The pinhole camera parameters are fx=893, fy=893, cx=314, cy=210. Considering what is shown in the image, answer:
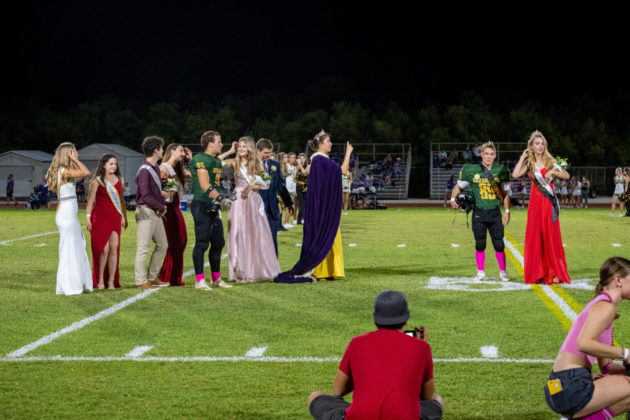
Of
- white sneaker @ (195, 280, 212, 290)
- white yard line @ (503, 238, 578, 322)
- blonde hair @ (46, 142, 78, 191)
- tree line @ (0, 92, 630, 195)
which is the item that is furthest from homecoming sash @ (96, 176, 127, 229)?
tree line @ (0, 92, 630, 195)

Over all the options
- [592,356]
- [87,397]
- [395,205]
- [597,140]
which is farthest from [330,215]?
[597,140]

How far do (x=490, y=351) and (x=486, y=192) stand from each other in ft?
16.7

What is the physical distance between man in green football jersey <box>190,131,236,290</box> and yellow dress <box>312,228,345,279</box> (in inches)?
65.2

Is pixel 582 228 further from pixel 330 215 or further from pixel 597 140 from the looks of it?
pixel 597 140

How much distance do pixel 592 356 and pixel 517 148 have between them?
164 feet

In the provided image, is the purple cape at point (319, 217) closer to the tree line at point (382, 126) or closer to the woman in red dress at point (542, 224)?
the woman in red dress at point (542, 224)

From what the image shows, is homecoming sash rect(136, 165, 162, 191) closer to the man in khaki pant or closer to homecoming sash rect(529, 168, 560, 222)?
the man in khaki pant

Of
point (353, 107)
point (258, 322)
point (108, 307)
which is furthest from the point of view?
point (353, 107)

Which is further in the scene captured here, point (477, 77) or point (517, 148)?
point (477, 77)

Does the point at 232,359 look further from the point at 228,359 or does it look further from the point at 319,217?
the point at 319,217

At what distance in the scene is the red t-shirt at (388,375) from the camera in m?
4.07

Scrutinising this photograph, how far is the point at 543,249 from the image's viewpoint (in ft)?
39.7

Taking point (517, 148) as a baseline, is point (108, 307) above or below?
below

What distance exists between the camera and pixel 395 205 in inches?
1705
